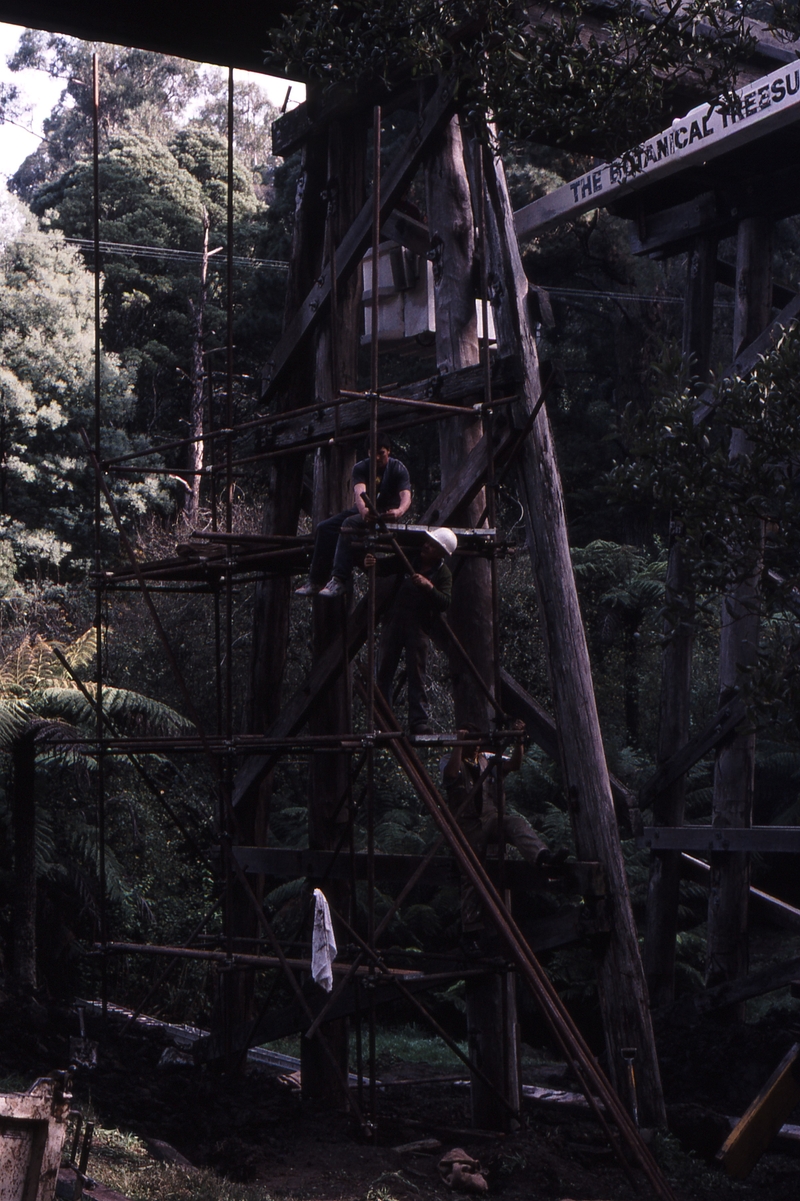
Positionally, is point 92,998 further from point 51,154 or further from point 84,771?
point 51,154

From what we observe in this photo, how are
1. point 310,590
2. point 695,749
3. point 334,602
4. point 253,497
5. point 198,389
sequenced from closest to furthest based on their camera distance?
point 310,590 < point 334,602 < point 695,749 < point 253,497 < point 198,389

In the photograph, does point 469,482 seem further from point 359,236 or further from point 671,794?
point 671,794

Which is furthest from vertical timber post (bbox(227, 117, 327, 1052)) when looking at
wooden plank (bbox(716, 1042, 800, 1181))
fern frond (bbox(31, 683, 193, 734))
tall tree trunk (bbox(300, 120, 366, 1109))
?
wooden plank (bbox(716, 1042, 800, 1181))

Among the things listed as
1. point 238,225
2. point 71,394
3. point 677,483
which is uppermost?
point 238,225

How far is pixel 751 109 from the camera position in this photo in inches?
344

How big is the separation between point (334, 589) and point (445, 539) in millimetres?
827

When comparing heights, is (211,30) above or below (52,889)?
above

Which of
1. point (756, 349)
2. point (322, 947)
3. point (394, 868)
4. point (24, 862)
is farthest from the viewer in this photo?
point (24, 862)

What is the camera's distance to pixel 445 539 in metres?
7.61

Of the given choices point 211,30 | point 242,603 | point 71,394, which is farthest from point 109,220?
point 211,30

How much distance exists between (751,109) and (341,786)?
17.7ft

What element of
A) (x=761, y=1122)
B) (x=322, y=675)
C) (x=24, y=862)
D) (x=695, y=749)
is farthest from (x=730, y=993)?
(x=24, y=862)

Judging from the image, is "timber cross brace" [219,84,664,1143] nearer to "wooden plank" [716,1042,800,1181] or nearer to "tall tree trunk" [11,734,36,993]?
"wooden plank" [716,1042,800,1181]

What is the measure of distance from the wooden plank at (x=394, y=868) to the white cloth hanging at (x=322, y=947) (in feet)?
3.13
